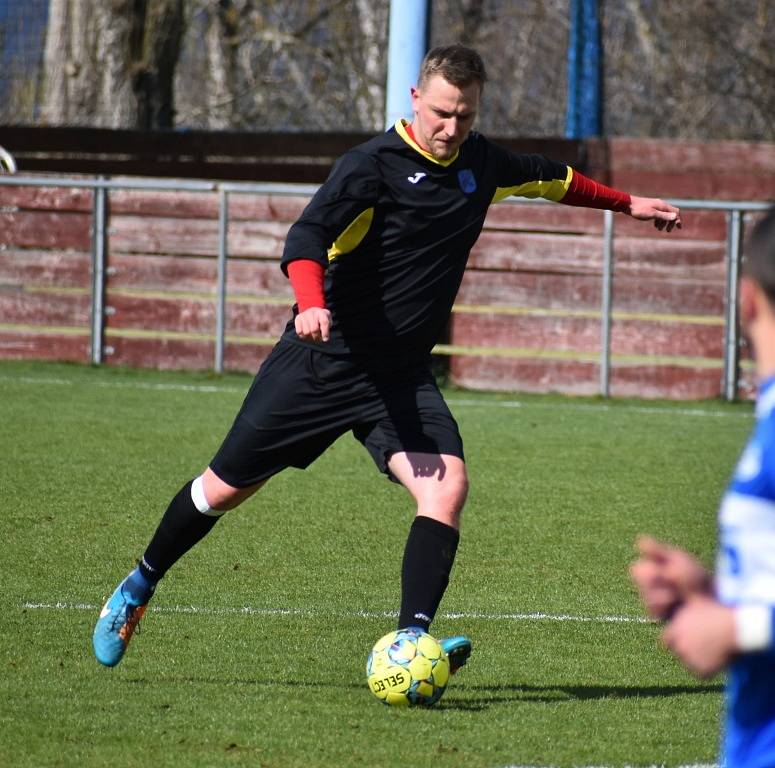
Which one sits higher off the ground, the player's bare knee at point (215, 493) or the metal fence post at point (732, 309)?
the metal fence post at point (732, 309)

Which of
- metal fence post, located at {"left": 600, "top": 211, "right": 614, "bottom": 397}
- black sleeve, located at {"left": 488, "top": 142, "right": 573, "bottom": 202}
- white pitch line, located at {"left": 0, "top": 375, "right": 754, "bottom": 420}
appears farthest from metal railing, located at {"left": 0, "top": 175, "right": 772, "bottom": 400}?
black sleeve, located at {"left": 488, "top": 142, "right": 573, "bottom": 202}

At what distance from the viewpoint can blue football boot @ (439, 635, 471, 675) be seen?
4.98 meters

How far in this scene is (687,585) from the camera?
7.44 ft

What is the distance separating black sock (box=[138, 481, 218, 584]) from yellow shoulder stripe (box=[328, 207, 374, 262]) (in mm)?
913

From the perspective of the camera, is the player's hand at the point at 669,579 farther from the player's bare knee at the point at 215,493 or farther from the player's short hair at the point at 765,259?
the player's bare knee at the point at 215,493

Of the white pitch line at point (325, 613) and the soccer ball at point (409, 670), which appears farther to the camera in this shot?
the white pitch line at point (325, 613)

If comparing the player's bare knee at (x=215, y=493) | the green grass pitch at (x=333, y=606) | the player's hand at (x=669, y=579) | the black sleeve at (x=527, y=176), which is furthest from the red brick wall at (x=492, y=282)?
the player's hand at (x=669, y=579)

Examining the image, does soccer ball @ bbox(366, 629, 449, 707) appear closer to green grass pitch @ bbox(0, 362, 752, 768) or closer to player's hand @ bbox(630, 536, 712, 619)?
green grass pitch @ bbox(0, 362, 752, 768)

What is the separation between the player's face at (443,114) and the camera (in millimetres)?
4926

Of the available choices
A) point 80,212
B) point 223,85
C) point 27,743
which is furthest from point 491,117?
point 27,743

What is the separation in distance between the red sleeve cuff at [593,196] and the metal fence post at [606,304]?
8825 millimetres

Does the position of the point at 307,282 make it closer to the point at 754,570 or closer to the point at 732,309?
the point at 754,570

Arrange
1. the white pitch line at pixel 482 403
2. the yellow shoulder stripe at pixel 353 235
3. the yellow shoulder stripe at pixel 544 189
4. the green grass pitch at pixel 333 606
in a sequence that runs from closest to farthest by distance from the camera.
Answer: the green grass pitch at pixel 333 606, the yellow shoulder stripe at pixel 353 235, the yellow shoulder stripe at pixel 544 189, the white pitch line at pixel 482 403

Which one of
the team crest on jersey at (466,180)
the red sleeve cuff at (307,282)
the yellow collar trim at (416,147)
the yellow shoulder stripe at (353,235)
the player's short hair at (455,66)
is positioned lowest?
the red sleeve cuff at (307,282)
